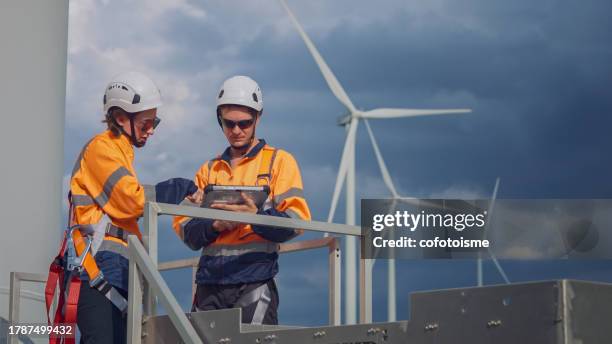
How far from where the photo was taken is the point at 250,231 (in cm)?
783

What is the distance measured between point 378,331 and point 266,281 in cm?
185

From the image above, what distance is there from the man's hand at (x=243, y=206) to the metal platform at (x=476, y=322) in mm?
1111

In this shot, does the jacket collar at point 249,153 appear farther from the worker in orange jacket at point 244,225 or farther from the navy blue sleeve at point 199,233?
the navy blue sleeve at point 199,233

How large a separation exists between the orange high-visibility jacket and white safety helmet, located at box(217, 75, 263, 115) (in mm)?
292

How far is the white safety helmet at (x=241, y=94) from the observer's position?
320 inches

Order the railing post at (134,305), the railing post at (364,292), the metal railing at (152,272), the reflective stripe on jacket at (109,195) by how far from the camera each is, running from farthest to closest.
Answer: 1. the railing post at (364,292)
2. the reflective stripe on jacket at (109,195)
3. the railing post at (134,305)
4. the metal railing at (152,272)

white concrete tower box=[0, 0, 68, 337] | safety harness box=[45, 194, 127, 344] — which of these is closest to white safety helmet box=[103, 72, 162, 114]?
safety harness box=[45, 194, 127, 344]

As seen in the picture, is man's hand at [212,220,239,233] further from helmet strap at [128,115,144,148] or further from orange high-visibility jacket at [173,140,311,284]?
helmet strap at [128,115,144,148]

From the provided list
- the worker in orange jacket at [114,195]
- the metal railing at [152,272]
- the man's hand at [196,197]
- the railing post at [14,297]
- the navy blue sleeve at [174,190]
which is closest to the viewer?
the metal railing at [152,272]

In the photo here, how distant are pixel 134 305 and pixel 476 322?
2.06 meters

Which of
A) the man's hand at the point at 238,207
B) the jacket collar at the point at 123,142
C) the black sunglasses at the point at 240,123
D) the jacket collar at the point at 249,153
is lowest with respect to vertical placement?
the man's hand at the point at 238,207

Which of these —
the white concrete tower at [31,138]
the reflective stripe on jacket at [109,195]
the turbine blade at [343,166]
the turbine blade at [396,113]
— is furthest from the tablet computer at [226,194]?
the turbine blade at [396,113]

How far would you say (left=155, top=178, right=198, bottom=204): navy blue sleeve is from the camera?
24.0 ft

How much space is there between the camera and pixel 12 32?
998cm
